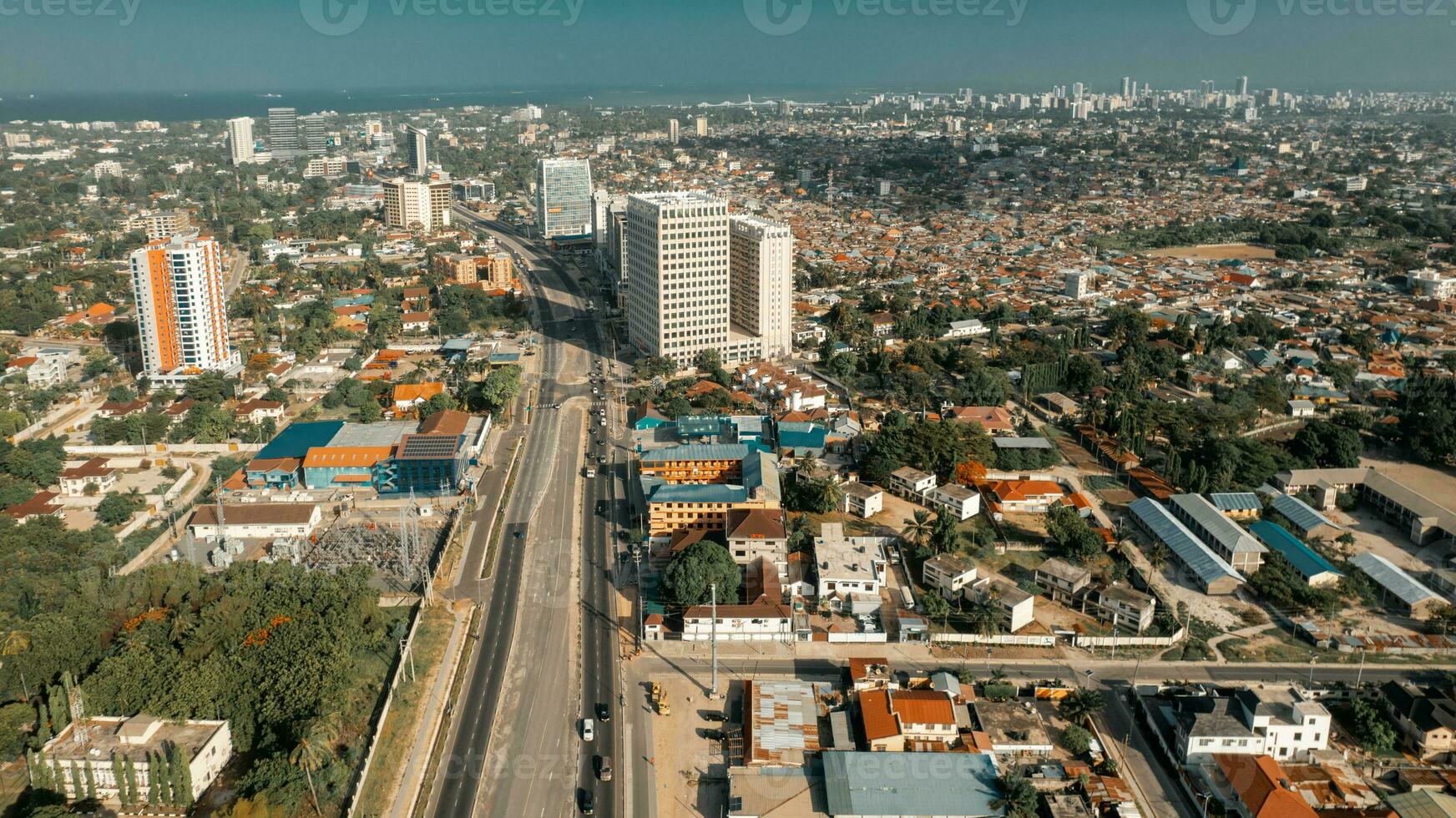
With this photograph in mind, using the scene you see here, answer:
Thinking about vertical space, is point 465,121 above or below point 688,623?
above

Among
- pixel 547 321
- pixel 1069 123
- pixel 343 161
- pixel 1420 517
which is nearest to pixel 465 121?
pixel 343 161

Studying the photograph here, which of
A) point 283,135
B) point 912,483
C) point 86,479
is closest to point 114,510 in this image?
point 86,479

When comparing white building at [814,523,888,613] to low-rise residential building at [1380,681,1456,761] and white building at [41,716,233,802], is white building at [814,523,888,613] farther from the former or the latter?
white building at [41,716,233,802]

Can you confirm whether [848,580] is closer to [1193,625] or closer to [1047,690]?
[1047,690]

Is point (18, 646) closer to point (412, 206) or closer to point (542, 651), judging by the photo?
point (542, 651)

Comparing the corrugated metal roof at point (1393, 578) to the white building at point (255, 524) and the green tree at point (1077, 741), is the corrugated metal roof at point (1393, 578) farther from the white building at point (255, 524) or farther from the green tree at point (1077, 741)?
the white building at point (255, 524)

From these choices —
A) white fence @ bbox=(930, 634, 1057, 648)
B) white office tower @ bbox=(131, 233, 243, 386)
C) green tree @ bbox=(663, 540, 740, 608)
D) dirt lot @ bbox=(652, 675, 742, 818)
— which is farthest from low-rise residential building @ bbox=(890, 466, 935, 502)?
white office tower @ bbox=(131, 233, 243, 386)
